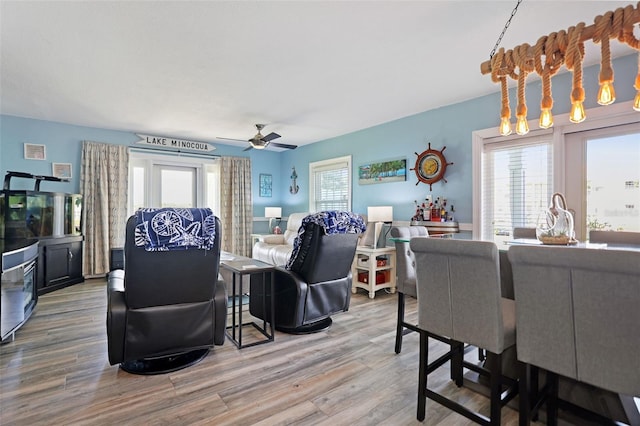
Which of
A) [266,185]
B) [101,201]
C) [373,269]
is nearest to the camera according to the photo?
[373,269]

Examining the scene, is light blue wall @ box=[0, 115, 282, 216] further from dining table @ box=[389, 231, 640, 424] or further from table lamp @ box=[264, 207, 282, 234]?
dining table @ box=[389, 231, 640, 424]

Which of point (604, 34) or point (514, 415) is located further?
point (514, 415)

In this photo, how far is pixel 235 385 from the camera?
6.99ft

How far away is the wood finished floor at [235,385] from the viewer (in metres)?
1.81

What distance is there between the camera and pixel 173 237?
2113 millimetres

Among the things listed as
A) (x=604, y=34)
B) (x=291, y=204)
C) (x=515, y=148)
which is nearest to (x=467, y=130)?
(x=515, y=148)

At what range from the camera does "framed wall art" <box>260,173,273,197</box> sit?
7316 millimetres

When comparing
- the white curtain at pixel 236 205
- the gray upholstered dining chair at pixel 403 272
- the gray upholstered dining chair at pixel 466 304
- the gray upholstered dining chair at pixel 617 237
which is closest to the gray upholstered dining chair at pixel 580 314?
the gray upholstered dining chair at pixel 466 304

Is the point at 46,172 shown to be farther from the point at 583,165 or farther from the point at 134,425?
the point at 583,165

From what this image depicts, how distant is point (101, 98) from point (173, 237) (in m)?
3.05

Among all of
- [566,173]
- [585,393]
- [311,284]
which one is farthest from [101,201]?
[566,173]

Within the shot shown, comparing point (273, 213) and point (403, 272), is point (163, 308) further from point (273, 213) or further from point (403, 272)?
point (273, 213)

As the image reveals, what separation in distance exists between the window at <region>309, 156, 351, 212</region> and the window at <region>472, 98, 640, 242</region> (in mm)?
2379

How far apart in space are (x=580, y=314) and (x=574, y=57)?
3.98 feet
